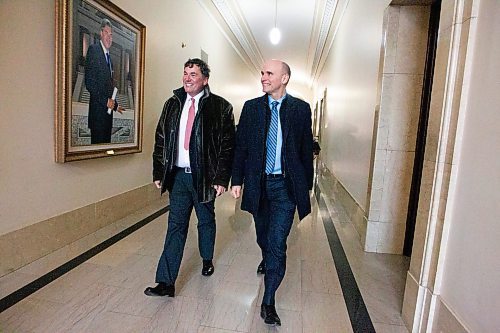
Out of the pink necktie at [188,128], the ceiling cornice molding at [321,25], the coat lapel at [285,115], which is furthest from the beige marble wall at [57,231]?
the ceiling cornice molding at [321,25]

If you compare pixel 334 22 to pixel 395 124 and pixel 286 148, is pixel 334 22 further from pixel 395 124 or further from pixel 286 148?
pixel 286 148

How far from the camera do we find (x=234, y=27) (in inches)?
314

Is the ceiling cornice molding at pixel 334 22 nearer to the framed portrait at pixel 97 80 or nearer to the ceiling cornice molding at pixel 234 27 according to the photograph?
the ceiling cornice molding at pixel 234 27

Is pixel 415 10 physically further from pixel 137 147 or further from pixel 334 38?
pixel 334 38

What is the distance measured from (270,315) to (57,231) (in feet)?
6.50

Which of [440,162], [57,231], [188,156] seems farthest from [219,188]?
[57,231]

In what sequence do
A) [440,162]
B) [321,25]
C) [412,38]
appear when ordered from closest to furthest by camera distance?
[440,162] → [412,38] → [321,25]

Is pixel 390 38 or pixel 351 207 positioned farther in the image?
pixel 351 207

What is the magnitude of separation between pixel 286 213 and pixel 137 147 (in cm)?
271

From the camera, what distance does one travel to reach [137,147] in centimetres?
407

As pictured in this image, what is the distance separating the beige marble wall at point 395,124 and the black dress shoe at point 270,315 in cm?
166

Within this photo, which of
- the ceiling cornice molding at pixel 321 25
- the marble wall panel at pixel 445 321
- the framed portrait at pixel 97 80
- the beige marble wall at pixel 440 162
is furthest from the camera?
the ceiling cornice molding at pixel 321 25

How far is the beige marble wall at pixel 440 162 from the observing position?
1.67 meters

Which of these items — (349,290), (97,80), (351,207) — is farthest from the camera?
(351,207)
